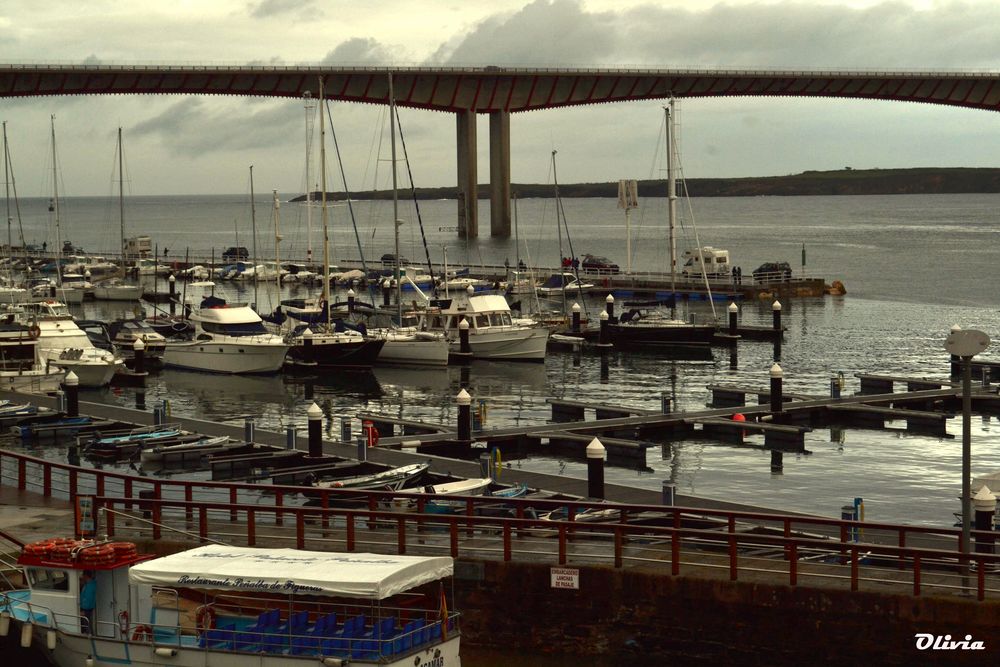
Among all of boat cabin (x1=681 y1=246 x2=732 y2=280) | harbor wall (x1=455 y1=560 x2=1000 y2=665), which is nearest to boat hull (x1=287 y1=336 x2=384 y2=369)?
boat cabin (x1=681 y1=246 x2=732 y2=280)

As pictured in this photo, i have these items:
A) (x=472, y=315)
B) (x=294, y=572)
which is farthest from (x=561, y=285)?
(x=294, y=572)

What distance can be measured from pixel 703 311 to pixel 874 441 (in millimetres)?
40571

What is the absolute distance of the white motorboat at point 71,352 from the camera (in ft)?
170

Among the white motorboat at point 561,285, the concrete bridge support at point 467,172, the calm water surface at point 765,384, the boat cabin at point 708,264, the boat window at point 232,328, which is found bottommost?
the calm water surface at point 765,384

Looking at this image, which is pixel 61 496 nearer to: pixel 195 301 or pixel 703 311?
pixel 703 311

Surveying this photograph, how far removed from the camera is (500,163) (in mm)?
152500

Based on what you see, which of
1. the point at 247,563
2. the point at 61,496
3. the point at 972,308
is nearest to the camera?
the point at 247,563

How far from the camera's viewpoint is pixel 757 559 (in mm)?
19750

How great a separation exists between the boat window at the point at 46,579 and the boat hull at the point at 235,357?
3819 cm

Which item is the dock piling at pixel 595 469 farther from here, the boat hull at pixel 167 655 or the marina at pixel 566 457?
the boat hull at pixel 167 655

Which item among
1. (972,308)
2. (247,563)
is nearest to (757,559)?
(247,563)

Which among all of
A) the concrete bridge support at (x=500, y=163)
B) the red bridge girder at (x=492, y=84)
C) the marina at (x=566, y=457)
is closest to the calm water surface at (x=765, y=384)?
the marina at (x=566, y=457)

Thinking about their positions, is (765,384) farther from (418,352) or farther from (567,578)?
(567,578)

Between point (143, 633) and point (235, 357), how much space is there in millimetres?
39508
